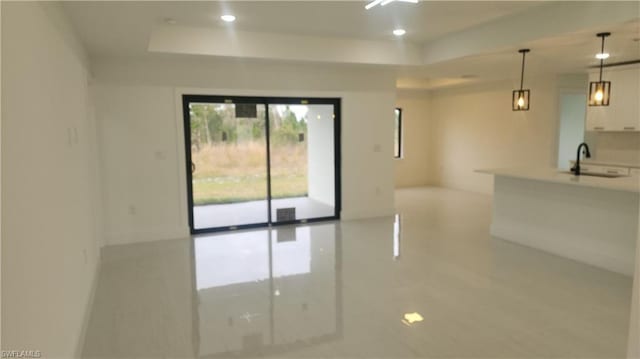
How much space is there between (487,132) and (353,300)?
7.43 m

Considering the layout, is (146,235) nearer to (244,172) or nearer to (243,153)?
(244,172)

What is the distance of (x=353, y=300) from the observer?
392 cm

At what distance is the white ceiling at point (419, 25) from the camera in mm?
4091

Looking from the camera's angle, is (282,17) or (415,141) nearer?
(282,17)

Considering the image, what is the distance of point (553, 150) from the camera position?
8766mm

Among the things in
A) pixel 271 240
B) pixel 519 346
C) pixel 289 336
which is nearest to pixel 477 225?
pixel 271 240

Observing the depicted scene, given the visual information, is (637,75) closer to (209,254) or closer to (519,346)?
(519,346)

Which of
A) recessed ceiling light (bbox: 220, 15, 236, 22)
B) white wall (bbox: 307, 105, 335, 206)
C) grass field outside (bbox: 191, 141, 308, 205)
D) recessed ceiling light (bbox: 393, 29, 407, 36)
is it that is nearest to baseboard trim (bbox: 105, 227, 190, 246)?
grass field outside (bbox: 191, 141, 308, 205)

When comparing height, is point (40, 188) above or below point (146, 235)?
above

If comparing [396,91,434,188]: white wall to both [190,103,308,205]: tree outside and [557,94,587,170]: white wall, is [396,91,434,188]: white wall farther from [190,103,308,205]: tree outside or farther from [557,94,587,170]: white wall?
[190,103,308,205]: tree outside

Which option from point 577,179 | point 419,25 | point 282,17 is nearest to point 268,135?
point 282,17

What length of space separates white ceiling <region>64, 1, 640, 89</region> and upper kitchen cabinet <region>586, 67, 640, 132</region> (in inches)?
18.9

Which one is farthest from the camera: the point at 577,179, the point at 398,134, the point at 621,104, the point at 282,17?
the point at 398,134

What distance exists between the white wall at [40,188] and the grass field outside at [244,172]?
305 cm
